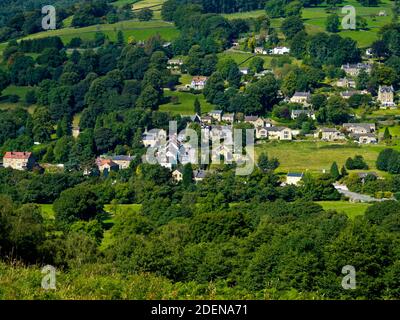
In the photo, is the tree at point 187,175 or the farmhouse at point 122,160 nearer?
the tree at point 187,175

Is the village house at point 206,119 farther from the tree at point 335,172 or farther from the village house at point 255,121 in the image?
the tree at point 335,172

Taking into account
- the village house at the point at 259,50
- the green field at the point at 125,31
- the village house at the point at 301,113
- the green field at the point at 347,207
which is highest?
the green field at the point at 347,207

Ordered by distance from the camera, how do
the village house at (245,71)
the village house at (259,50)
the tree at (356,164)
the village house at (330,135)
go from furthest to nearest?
1. the village house at (259,50)
2. the village house at (245,71)
3. the village house at (330,135)
4. the tree at (356,164)

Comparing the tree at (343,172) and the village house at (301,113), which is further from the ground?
the tree at (343,172)

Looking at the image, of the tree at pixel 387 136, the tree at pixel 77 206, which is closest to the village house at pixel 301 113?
the tree at pixel 387 136

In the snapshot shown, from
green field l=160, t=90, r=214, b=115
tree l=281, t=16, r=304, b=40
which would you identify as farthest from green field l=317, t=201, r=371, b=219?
tree l=281, t=16, r=304, b=40

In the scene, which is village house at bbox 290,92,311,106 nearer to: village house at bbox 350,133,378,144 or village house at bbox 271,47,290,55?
village house at bbox 350,133,378,144

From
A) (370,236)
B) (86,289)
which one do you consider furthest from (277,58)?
(86,289)

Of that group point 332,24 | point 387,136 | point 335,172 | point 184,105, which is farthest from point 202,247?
point 332,24
